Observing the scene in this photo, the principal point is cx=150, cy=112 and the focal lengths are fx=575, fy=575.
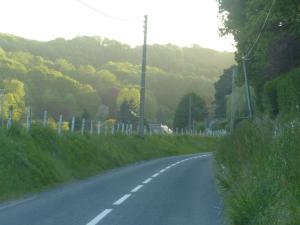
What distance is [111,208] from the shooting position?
Answer: 1176 cm

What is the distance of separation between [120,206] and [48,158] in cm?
834

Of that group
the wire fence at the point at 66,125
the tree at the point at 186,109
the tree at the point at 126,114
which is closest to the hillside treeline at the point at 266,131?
the wire fence at the point at 66,125

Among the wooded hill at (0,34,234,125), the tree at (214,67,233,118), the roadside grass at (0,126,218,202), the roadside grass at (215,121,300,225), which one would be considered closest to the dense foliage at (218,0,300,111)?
the roadside grass at (0,126,218,202)

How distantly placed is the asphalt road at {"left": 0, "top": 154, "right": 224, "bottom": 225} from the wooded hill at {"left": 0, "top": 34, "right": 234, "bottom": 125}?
47.1 meters

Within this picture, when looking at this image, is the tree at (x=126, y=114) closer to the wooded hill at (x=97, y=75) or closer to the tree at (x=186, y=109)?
the wooded hill at (x=97, y=75)

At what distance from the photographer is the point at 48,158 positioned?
1994cm

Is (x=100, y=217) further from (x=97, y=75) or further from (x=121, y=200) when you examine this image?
(x=97, y=75)

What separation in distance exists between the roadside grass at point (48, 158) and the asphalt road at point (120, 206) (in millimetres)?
852

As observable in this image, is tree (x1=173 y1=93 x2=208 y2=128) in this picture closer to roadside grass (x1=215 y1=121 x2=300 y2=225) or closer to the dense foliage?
the dense foliage

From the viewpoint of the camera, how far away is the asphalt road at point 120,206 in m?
10.0

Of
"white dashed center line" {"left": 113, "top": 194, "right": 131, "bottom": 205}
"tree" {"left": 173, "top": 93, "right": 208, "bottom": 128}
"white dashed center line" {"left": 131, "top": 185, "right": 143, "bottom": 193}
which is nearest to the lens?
"white dashed center line" {"left": 113, "top": 194, "right": 131, "bottom": 205}

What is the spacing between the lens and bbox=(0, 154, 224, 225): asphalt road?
1005cm

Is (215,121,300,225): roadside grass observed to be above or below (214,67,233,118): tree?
below

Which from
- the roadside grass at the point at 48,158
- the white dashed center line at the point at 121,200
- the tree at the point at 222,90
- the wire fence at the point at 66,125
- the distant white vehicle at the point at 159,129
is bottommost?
the white dashed center line at the point at 121,200
